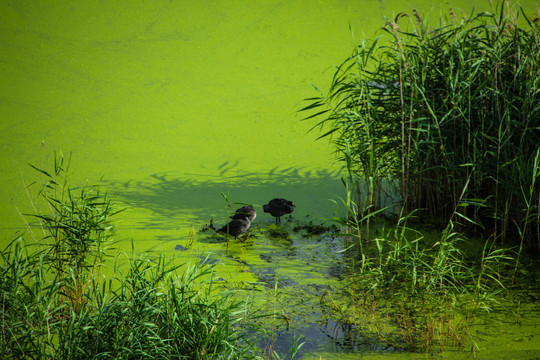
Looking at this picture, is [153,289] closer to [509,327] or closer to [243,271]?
[243,271]

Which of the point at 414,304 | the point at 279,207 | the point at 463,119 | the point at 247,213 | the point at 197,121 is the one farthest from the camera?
the point at 197,121

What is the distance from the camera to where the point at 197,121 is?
17.1ft

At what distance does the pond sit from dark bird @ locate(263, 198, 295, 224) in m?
0.13

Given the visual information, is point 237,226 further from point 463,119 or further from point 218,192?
point 463,119

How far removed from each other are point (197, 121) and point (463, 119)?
99.1 inches

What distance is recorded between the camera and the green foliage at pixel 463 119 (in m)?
3.27

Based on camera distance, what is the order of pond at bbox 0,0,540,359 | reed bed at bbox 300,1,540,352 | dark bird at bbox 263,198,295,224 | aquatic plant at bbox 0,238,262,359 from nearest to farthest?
aquatic plant at bbox 0,238,262,359 → reed bed at bbox 300,1,540,352 → pond at bbox 0,0,540,359 → dark bird at bbox 263,198,295,224

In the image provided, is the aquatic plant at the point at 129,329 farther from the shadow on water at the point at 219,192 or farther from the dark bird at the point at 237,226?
the shadow on water at the point at 219,192

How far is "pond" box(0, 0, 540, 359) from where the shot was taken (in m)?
3.44

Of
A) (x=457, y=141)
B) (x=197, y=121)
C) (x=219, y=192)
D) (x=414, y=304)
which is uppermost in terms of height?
(x=197, y=121)

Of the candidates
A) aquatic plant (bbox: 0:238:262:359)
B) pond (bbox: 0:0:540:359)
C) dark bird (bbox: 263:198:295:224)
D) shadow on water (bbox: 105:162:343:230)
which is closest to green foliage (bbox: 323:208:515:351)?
pond (bbox: 0:0:540:359)

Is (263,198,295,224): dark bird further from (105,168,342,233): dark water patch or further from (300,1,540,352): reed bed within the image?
(300,1,540,352): reed bed

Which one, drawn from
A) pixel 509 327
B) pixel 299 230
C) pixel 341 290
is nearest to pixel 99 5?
pixel 299 230

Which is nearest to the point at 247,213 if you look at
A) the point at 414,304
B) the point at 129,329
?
the point at 414,304
